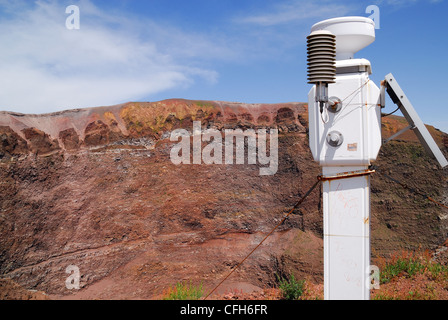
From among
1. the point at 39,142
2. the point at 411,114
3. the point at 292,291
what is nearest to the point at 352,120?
the point at 411,114

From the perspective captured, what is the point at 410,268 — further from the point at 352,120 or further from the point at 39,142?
the point at 39,142

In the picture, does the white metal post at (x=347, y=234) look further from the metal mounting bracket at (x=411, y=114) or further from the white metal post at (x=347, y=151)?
the metal mounting bracket at (x=411, y=114)

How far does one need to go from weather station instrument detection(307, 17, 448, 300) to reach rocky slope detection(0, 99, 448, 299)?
448 centimetres

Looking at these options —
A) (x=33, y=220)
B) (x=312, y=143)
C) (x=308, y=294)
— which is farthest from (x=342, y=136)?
(x=33, y=220)

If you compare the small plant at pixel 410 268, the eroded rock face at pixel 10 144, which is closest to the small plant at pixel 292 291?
the small plant at pixel 410 268

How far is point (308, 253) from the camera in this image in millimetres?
9625

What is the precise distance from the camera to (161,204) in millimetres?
10461

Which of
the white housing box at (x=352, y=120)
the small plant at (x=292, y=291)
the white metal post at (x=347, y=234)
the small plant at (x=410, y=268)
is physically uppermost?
the white housing box at (x=352, y=120)

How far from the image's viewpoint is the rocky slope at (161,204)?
9383 mm

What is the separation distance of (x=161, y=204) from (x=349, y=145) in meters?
6.59

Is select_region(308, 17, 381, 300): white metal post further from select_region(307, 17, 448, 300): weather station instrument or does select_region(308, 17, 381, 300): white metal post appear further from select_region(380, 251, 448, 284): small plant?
select_region(380, 251, 448, 284): small plant

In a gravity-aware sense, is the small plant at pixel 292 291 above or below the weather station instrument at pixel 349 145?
below

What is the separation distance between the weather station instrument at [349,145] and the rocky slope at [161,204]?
176 inches

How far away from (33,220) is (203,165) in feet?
14.7
